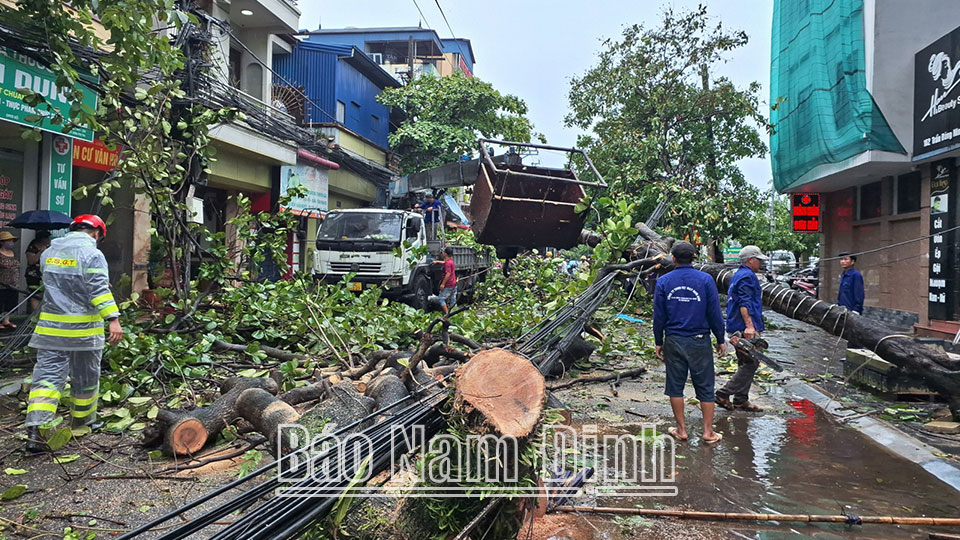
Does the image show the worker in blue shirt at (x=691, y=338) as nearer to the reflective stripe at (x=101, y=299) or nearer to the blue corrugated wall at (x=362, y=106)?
the reflective stripe at (x=101, y=299)

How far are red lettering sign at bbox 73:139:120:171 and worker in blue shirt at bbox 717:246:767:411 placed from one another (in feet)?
31.0

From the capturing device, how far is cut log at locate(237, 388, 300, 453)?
3898 mm

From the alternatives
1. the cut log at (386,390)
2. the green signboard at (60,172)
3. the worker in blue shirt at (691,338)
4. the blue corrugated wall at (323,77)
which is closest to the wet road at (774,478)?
the worker in blue shirt at (691,338)

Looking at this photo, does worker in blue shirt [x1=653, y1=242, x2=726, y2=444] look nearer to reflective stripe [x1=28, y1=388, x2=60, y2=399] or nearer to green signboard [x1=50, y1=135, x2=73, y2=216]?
reflective stripe [x1=28, y1=388, x2=60, y2=399]

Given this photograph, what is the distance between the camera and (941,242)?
9.91 metres

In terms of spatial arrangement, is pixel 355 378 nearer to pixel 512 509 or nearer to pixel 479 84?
pixel 512 509

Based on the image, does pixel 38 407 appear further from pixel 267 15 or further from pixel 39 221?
pixel 267 15

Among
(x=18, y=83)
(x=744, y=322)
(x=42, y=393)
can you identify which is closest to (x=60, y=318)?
(x=42, y=393)

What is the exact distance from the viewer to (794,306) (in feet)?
20.6

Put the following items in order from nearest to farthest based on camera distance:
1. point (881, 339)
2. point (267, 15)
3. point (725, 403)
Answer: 1. point (881, 339)
2. point (725, 403)
3. point (267, 15)

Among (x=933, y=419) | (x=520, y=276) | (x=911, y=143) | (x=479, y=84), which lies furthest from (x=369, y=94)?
(x=933, y=419)

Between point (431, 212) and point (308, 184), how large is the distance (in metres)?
4.49

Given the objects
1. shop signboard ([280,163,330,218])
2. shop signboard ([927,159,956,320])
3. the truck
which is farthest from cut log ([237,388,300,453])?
shop signboard ([280,163,330,218])

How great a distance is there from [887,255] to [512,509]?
12794 mm
